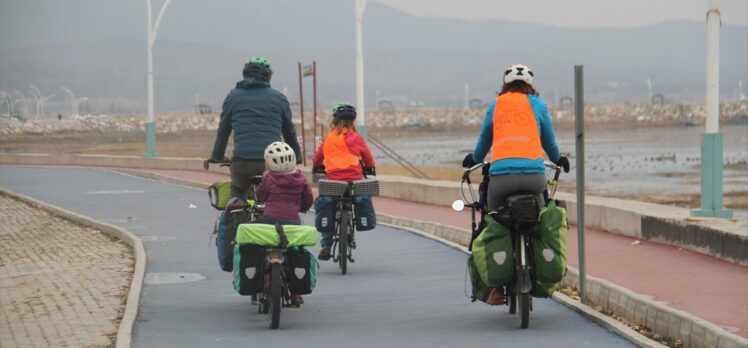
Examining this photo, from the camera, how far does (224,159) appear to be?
14367 mm

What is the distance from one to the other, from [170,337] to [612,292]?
3540 mm

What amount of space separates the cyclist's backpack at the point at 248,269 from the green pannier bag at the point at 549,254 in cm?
207

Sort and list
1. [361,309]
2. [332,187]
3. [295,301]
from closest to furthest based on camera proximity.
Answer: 1. [295,301]
2. [361,309]
3. [332,187]

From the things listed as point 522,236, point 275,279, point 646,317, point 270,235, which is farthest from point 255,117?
point 646,317

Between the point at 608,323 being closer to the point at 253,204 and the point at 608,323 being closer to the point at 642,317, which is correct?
the point at 642,317

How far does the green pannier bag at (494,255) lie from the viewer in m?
11.7

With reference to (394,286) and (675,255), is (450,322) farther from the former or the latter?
(675,255)

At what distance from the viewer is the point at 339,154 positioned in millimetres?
17156

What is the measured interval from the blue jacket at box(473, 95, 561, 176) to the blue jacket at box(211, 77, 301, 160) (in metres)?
2.35

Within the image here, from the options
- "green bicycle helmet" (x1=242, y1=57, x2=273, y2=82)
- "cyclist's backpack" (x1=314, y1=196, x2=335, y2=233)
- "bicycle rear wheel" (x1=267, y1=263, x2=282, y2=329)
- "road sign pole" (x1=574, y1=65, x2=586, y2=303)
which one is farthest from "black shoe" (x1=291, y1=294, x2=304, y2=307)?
"cyclist's backpack" (x1=314, y1=196, x2=335, y2=233)

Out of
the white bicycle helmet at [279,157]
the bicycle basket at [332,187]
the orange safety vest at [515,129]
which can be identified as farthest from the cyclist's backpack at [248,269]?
the bicycle basket at [332,187]

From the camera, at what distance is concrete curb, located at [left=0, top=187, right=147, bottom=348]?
448 inches

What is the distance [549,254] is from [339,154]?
228 inches

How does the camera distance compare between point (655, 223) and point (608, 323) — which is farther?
point (655, 223)
